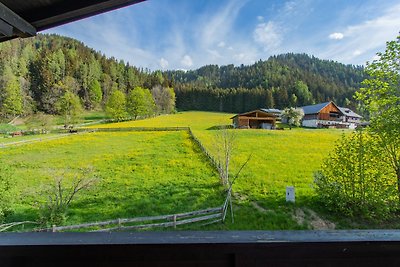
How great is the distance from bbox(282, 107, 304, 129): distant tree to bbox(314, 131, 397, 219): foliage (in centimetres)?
63

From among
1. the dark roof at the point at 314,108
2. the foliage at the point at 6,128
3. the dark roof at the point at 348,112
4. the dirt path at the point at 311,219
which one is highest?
the dark roof at the point at 314,108

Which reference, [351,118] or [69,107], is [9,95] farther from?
[351,118]

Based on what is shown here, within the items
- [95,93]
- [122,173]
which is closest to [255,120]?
[122,173]

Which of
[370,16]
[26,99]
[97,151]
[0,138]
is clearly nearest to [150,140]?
[97,151]

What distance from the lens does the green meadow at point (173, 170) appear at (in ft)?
10.4

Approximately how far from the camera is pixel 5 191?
3.09m

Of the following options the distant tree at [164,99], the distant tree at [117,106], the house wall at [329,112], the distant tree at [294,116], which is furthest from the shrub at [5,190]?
the house wall at [329,112]

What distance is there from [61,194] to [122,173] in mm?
819

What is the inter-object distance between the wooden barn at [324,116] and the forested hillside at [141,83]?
0.39 ft

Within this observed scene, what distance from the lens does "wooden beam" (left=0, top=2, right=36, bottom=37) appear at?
74cm

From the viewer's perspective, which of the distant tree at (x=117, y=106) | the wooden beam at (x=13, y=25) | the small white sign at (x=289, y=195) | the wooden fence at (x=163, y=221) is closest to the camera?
the wooden beam at (x=13, y=25)

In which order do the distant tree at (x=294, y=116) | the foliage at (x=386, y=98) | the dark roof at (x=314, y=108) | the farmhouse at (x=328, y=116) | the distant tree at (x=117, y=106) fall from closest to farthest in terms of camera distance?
the foliage at (x=386, y=98)
the farmhouse at (x=328, y=116)
the dark roof at (x=314, y=108)
the distant tree at (x=294, y=116)
the distant tree at (x=117, y=106)

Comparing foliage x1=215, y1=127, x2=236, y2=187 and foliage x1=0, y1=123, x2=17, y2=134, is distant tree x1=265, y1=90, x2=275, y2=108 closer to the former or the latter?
foliage x1=215, y1=127, x2=236, y2=187

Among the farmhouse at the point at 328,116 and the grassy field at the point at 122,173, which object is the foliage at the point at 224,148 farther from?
the farmhouse at the point at 328,116
